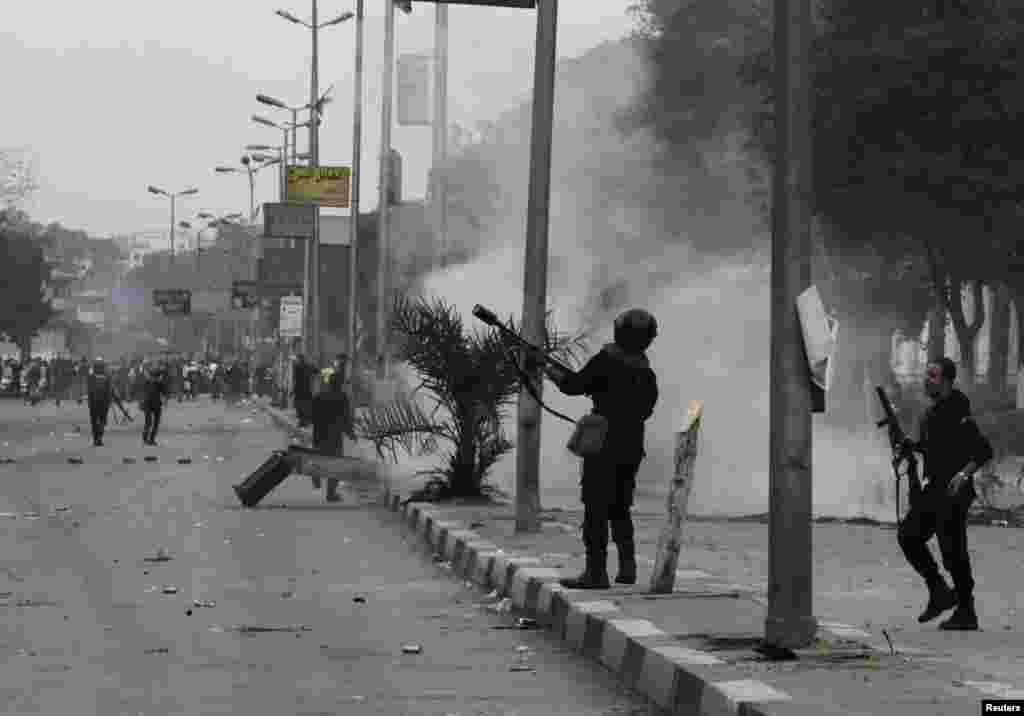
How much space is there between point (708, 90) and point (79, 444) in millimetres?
13175

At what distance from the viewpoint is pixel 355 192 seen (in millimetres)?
55438

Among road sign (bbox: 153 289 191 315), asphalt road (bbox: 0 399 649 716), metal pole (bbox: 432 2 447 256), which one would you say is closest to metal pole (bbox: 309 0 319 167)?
metal pole (bbox: 432 2 447 256)

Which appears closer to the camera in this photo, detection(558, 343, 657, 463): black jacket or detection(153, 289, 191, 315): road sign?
detection(558, 343, 657, 463): black jacket

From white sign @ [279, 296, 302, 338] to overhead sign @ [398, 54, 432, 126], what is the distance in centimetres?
2087

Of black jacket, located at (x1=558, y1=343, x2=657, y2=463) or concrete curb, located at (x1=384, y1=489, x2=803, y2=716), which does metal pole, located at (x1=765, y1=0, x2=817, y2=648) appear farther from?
black jacket, located at (x1=558, y1=343, x2=657, y2=463)

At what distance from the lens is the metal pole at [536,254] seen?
1806 centimetres

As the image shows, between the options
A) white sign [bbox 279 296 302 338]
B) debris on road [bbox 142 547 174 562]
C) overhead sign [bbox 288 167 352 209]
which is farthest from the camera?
white sign [bbox 279 296 302 338]

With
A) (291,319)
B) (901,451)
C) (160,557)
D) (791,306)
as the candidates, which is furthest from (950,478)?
(291,319)

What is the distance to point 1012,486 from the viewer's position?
2848 centimetres

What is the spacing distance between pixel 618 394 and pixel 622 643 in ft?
8.81

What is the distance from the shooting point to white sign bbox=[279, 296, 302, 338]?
2854 inches

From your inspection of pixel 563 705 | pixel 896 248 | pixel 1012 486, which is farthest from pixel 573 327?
pixel 563 705

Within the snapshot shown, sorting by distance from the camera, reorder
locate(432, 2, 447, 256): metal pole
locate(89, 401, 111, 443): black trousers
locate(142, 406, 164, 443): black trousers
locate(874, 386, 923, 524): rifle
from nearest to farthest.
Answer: locate(874, 386, 923, 524): rifle
locate(432, 2, 447, 256): metal pole
locate(142, 406, 164, 443): black trousers
locate(89, 401, 111, 443): black trousers

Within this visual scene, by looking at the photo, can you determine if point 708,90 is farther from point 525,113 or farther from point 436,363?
point 436,363
